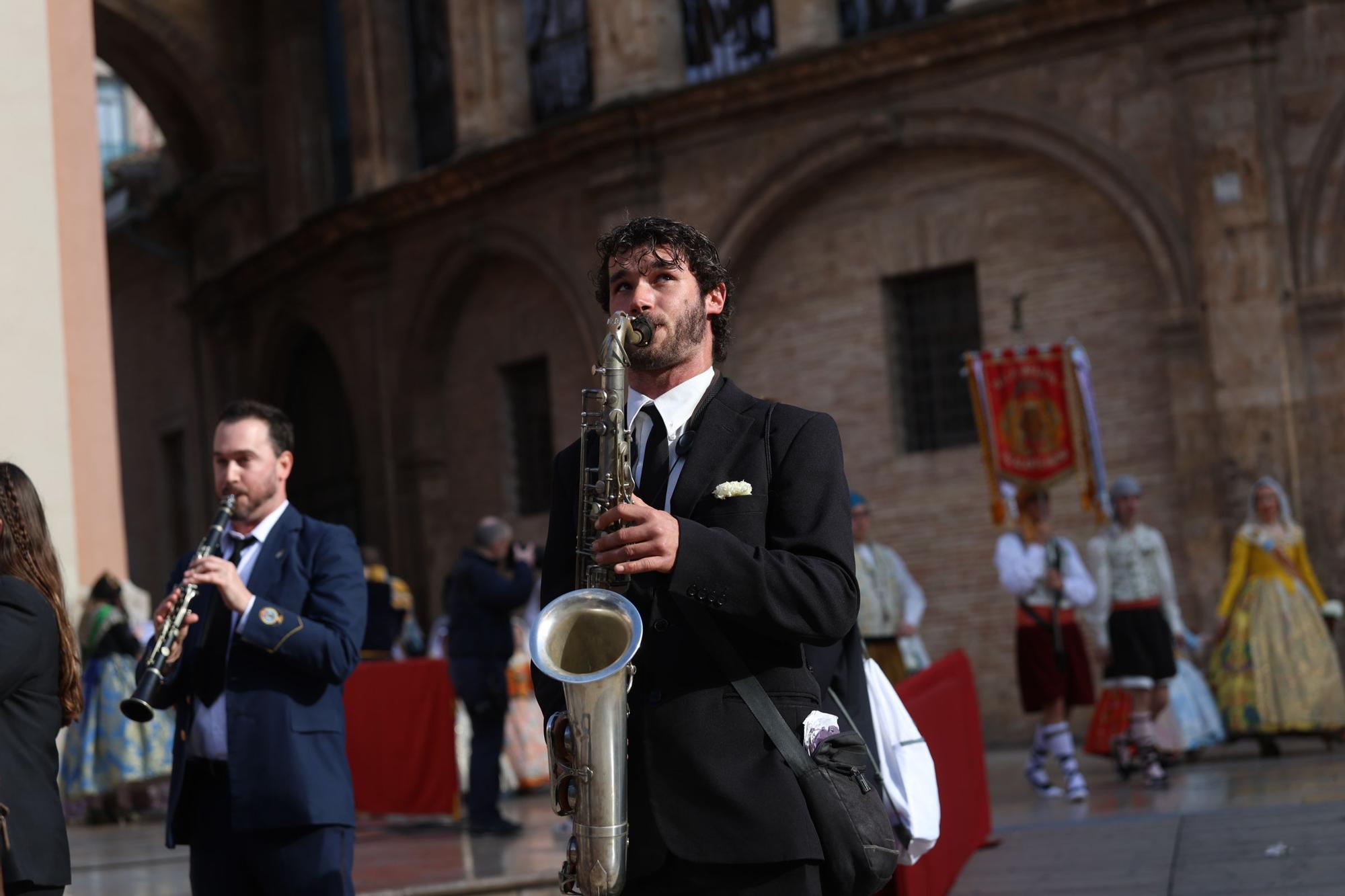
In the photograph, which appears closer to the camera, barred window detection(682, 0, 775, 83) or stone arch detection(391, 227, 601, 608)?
barred window detection(682, 0, 775, 83)

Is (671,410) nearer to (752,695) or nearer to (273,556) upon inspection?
(752,695)

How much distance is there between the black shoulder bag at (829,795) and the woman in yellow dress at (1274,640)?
10468 mm

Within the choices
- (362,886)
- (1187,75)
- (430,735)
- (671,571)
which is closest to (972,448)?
(1187,75)

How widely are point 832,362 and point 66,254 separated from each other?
28.4 ft

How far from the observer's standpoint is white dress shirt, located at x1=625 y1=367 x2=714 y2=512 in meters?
3.60

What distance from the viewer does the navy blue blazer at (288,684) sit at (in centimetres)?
480

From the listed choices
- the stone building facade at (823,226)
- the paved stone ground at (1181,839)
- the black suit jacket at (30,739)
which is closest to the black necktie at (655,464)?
the black suit jacket at (30,739)

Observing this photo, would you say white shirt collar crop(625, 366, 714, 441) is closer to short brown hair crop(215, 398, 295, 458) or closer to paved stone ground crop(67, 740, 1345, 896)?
short brown hair crop(215, 398, 295, 458)

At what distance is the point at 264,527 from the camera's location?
5.19 meters

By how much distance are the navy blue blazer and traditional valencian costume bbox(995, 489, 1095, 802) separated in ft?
23.0

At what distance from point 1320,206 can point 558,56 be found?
30.9ft

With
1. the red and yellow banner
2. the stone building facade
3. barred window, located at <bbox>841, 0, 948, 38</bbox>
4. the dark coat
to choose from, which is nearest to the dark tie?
the stone building facade

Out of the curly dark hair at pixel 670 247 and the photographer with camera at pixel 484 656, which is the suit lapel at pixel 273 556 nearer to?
the curly dark hair at pixel 670 247

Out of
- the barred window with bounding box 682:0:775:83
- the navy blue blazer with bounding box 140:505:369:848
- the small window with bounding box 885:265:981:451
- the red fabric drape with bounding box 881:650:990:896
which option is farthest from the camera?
the barred window with bounding box 682:0:775:83
